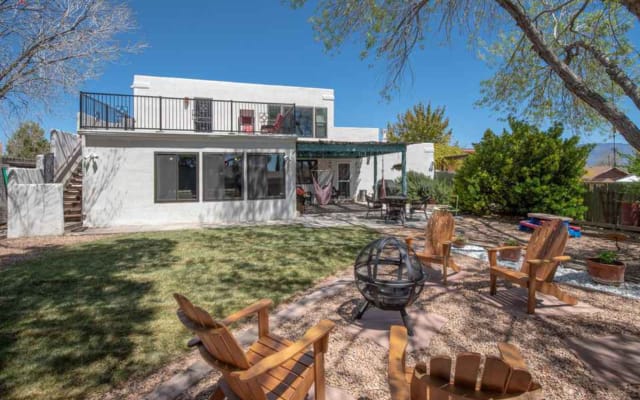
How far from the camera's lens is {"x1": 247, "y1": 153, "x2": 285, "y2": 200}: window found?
11.4m

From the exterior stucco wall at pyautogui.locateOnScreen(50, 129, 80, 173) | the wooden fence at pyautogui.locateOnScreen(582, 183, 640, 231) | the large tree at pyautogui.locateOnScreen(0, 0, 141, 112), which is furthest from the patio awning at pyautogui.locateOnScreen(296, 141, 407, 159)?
the exterior stucco wall at pyautogui.locateOnScreen(50, 129, 80, 173)

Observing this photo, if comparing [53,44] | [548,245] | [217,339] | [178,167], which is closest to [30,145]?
[178,167]

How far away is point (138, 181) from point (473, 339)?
33.5 feet

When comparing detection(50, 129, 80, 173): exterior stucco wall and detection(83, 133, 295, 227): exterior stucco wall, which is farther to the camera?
detection(50, 129, 80, 173): exterior stucco wall

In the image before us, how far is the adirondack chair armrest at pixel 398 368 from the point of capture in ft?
4.53

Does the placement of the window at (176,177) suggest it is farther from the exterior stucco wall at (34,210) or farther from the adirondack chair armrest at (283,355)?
the adirondack chair armrest at (283,355)

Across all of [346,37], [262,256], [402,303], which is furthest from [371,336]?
[346,37]

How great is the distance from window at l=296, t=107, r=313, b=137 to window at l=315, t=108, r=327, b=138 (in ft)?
1.04

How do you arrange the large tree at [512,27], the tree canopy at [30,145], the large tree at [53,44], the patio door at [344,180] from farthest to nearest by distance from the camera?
the tree canopy at [30,145]
the patio door at [344,180]
the large tree at [512,27]
the large tree at [53,44]

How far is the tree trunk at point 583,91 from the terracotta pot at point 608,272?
1.61 m

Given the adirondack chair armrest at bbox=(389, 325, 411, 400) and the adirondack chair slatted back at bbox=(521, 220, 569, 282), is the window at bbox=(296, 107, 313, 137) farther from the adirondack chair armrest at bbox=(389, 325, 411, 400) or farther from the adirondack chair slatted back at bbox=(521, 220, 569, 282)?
the adirondack chair armrest at bbox=(389, 325, 411, 400)

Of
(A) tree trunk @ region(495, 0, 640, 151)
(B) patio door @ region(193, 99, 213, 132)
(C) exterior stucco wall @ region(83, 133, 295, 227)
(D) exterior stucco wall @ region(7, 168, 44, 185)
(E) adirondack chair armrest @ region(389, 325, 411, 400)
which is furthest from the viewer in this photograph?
(B) patio door @ region(193, 99, 213, 132)

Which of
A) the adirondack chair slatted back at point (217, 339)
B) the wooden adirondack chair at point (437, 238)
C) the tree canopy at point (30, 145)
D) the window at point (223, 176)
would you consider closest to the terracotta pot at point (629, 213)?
the wooden adirondack chair at point (437, 238)

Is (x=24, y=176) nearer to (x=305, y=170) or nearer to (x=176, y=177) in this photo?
(x=176, y=177)
